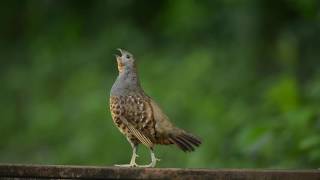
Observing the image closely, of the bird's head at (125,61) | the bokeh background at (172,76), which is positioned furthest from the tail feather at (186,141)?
the bokeh background at (172,76)

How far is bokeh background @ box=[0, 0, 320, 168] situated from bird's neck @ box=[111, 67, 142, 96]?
2384 millimetres

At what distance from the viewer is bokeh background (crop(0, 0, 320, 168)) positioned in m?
10.7

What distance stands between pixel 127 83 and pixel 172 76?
24.7ft

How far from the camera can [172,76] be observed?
14.5m

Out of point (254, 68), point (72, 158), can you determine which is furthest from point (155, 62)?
point (72, 158)

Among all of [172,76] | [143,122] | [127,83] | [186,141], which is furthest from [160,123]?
[172,76]

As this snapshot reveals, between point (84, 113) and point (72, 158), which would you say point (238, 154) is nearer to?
point (72, 158)

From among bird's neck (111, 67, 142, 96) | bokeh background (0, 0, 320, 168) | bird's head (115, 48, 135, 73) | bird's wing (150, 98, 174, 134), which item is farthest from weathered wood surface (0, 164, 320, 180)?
bokeh background (0, 0, 320, 168)

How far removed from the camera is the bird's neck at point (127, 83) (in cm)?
688

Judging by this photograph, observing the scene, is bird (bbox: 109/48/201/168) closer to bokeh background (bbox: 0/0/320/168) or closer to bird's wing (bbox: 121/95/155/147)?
bird's wing (bbox: 121/95/155/147)

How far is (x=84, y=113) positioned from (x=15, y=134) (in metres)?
1.60

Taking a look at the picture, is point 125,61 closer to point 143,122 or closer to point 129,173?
point 143,122

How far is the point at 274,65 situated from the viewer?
14.9 m

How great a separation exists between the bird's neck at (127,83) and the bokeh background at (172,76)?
7.82ft
